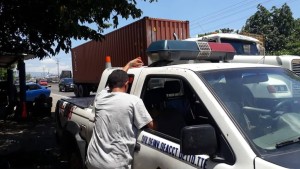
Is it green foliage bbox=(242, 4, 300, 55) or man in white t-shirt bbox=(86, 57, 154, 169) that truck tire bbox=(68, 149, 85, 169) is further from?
green foliage bbox=(242, 4, 300, 55)

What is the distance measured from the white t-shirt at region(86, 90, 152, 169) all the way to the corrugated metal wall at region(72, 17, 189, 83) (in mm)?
8825

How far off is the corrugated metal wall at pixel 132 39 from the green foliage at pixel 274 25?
35.0m

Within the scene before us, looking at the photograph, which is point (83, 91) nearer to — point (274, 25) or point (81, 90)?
Answer: point (81, 90)

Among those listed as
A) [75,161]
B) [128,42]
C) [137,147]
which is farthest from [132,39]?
[137,147]

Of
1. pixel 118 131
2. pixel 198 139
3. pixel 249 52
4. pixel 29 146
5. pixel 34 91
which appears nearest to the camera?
pixel 198 139

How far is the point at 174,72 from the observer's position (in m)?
3.26

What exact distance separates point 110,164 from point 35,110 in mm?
12579

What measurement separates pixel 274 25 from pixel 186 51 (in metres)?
52.8

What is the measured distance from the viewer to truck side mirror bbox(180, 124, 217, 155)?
2.47m

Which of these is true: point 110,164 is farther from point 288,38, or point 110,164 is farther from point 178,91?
point 288,38

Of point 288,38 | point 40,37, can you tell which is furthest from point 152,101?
point 288,38

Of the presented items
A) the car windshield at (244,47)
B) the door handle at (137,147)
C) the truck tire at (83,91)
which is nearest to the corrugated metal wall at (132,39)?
the truck tire at (83,91)

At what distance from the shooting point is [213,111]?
2672 mm

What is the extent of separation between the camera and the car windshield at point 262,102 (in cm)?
262
